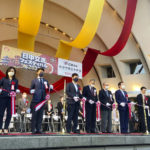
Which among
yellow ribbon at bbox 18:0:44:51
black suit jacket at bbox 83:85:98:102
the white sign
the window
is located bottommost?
black suit jacket at bbox 83:85:98:102

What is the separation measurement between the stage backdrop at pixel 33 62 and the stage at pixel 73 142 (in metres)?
5.03

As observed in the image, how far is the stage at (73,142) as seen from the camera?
332cm

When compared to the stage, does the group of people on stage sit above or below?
above

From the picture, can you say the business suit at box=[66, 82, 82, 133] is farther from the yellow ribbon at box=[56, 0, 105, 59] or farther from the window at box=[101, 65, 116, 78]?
the window at box=[101, 65, 116, 78]

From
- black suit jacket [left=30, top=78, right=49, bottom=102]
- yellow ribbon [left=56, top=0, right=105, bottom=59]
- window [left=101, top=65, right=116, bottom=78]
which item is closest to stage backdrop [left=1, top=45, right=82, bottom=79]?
yellow ribbon [left=56, top=0, right=105, bottom=59]

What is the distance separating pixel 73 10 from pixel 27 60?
4.94 m

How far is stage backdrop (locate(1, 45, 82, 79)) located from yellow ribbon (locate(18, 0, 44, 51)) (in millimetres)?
A: 963

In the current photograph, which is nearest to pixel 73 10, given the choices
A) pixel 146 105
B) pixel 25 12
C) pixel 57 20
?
pixel 57 20

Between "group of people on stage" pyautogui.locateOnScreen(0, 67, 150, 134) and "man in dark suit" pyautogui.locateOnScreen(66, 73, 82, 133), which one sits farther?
"man in dark suit" pyautogui.locateOnScreen(66, 73, 82, 133)

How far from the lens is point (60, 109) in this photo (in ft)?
32.4

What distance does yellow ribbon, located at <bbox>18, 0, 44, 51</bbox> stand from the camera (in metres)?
8.27

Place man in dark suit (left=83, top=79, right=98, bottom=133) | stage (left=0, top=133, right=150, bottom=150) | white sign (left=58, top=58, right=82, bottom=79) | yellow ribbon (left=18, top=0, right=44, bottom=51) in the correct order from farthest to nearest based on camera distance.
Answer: white sign (left=58, top=58, right=82, bottom=79) → yellow ribbon (left=18, top=0, right=44, bottom=51) → man in dark suit (left=83, top=79, right=98, bottom=133) → stage (left=0, top=133, right=150, bottom=150)

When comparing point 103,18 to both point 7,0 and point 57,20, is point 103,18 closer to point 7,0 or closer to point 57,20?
point 57,20

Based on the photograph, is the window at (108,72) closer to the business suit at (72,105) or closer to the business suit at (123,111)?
the business suit at (123,111)
